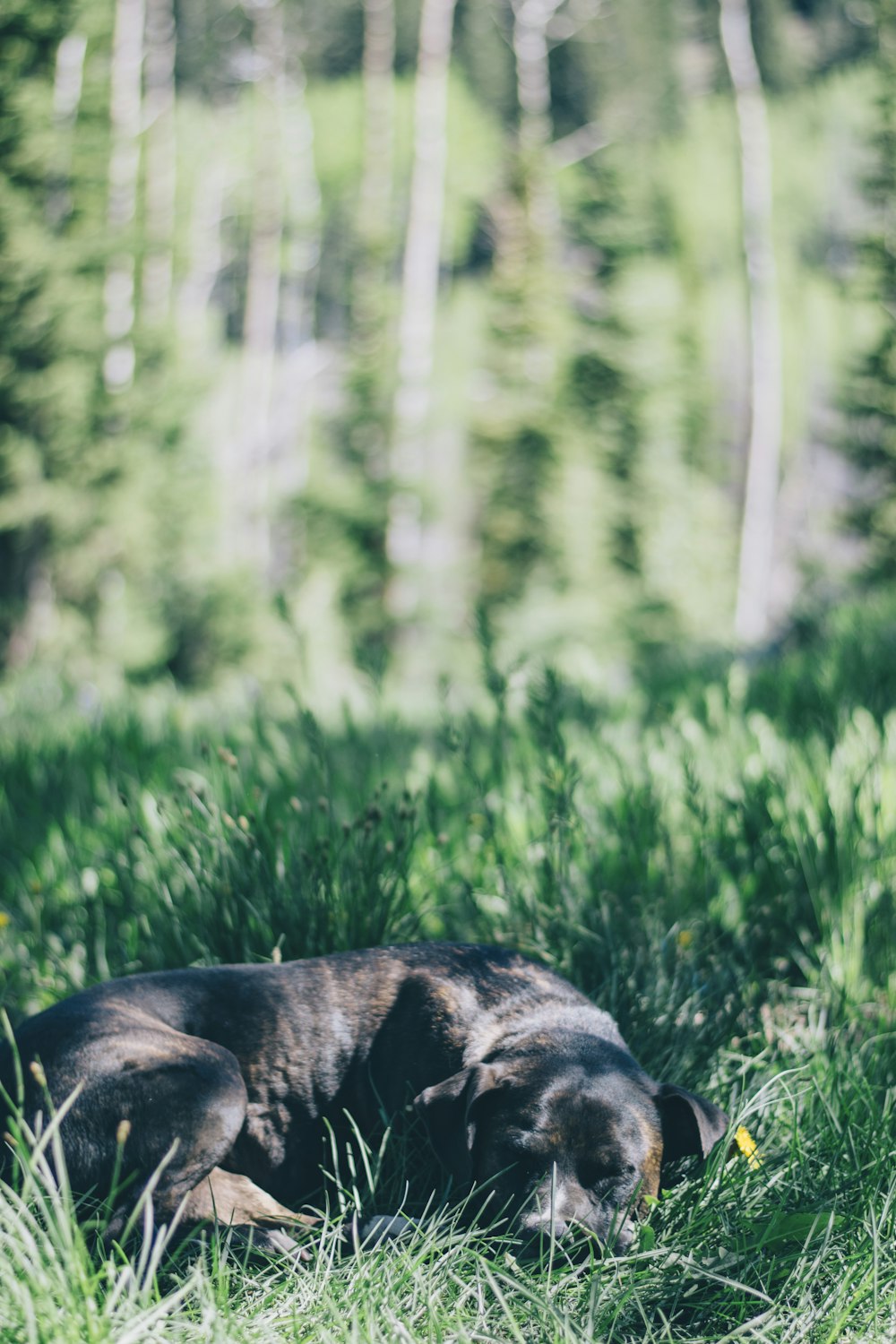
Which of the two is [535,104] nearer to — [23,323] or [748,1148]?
[23,323]

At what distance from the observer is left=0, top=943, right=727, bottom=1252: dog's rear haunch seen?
6.96 feet

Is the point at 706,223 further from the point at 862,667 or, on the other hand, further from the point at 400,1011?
the point at 400,1011

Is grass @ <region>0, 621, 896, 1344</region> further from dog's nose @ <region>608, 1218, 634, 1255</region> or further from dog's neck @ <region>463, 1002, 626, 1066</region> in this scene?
dog's neck @ <region>463, 1002, 626, 1066</region>

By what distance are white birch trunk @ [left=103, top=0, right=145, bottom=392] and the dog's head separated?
12.8 metres

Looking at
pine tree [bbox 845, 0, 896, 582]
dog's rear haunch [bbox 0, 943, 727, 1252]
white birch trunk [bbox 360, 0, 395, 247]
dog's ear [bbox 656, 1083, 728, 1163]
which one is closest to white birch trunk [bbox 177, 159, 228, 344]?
white birch trunk [bbox 360, 0, 395, 247]

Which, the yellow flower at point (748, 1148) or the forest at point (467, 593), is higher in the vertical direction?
the forest at point (467, 593)

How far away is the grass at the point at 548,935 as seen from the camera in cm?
185

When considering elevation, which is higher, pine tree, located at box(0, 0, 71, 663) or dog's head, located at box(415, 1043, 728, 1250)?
pine tree, located at box(0, 0, 71, 663)

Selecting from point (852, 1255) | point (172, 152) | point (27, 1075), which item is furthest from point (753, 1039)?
point (172, 152)

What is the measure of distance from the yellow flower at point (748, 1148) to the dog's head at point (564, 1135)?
0.19 ft

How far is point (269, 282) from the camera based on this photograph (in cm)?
2253

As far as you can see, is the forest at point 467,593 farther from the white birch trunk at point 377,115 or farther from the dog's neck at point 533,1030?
the dog's neck at point 533,1030

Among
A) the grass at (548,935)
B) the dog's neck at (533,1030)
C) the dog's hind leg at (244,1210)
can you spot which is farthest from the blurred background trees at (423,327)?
the dog's hind leg at (244,1210)

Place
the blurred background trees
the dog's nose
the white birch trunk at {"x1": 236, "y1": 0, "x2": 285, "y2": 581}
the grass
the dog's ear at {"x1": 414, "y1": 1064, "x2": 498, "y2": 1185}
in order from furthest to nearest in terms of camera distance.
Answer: the white birch trunk at {"x1": 236, "y1": 0, "x2": 285, "y2": 581}, the blurred background trees, the dog's ear at {"x1": 414, "y1": 1064, "x2": 498, "y2": 1185}, the dog's nose, the grass
